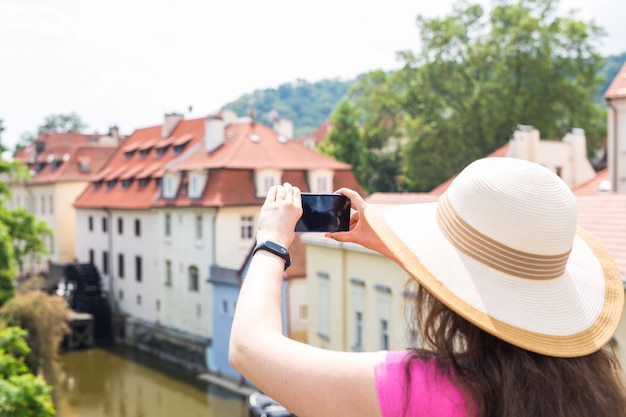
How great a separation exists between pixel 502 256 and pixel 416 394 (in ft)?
1.17

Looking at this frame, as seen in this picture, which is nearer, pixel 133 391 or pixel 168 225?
pixel 133 391

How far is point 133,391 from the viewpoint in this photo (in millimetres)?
26094

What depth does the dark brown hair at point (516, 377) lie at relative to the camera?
1.61 meters

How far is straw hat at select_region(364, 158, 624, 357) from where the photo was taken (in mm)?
1661

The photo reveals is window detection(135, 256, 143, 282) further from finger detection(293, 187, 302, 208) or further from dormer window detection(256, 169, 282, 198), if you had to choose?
finger detection(293, 187, 302, 208)

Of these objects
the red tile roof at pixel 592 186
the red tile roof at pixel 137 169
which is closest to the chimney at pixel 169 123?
the red tile roof at pixel 137 169

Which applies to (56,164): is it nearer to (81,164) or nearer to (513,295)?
(81,164)

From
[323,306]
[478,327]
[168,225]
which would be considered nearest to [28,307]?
[168,225]

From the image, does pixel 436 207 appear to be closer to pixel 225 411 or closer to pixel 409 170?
pixel 225 411

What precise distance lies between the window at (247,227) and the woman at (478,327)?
1019 inches

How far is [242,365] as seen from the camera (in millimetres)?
1686

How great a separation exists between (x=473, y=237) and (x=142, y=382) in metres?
26.6

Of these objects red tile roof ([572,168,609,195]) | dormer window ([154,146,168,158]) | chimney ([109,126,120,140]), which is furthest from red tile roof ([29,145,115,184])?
red tile roof ([572,168,609,195])

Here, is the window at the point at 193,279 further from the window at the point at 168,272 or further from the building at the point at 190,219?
the window at the point at 168,272
